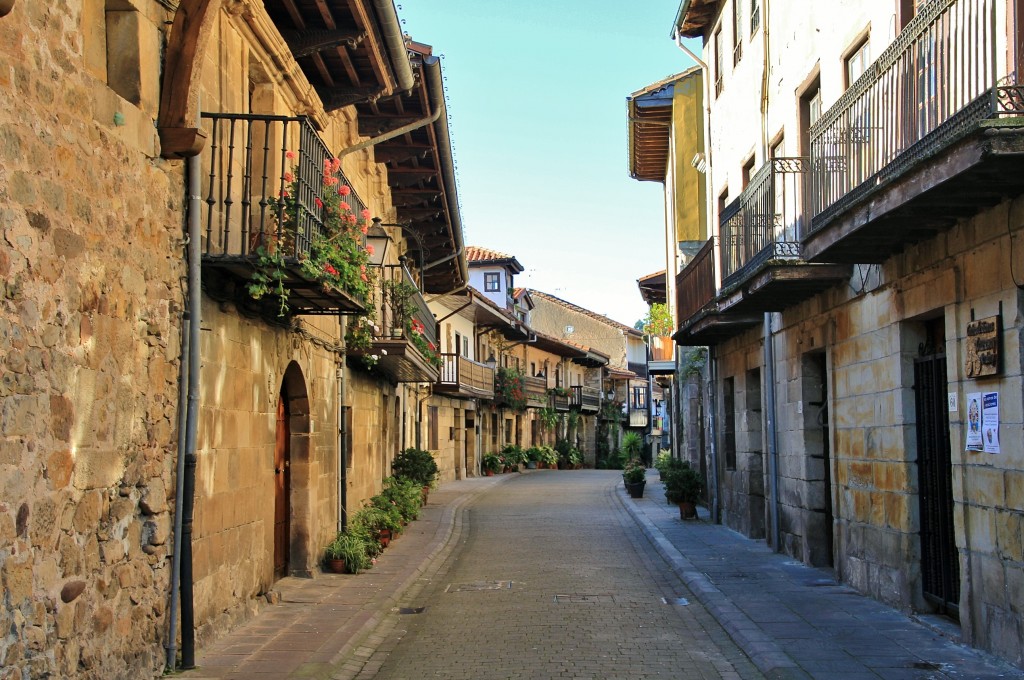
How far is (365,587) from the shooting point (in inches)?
433

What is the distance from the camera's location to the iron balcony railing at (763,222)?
467 inches

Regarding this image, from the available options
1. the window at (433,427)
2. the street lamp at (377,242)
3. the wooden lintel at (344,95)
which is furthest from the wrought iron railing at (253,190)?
the window at (433,427)

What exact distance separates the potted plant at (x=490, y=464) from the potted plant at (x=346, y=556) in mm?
26419

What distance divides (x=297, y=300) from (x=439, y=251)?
12885 millimetres

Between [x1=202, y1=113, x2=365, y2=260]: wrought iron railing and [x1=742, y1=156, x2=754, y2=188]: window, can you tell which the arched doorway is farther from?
[x1=742, y1=156, x2=754, y2=188]: window

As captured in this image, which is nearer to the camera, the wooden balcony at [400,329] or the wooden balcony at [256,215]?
the wooden balcony at [256,215]

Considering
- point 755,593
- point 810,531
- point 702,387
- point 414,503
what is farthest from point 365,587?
point 702,387

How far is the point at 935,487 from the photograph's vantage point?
888 cm

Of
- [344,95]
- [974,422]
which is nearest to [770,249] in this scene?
[974,422]

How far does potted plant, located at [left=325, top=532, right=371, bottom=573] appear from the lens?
1202 cm

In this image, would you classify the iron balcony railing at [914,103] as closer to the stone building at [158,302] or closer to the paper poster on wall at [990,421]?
the paper poster on wall at [990,421]

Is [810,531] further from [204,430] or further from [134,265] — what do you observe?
[134,265]

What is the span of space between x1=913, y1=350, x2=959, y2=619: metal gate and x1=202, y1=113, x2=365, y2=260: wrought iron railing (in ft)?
18.2

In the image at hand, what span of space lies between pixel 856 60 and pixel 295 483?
773cm
